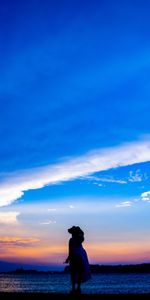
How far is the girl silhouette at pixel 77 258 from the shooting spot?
14.6m

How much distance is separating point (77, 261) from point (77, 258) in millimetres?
109

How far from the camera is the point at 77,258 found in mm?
14617

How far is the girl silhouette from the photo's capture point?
575 inches

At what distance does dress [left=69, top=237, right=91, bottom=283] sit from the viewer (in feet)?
48.1

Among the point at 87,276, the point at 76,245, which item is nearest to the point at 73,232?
the point at 76,245

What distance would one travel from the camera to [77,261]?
48.0 feet
